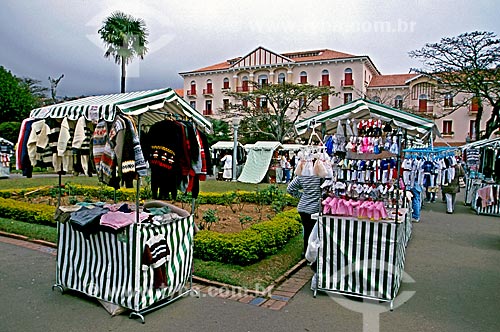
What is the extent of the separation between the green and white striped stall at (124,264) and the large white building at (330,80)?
1636 inches

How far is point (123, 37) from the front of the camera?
29.2 m

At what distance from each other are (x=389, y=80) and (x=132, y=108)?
4904cm

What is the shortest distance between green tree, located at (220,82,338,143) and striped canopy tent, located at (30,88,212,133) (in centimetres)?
3193

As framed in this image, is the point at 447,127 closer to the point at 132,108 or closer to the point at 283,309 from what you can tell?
the point at 283,309

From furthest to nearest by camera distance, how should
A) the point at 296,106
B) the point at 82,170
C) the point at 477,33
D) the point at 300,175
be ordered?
the point at 296,106
the point at 477,33
the point at 300,175
the point at 82,170

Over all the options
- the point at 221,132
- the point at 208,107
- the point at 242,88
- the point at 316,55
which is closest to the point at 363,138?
the point at 221,132

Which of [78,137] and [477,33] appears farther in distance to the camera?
[477,33]

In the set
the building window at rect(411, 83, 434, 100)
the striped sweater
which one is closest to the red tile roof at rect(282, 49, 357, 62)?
the building window at rect(411, 83, 434, 100)

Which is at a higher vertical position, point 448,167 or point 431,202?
point 448,167

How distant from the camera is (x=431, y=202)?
51.3 feet

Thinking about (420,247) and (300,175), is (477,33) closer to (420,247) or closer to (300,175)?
(420,247)

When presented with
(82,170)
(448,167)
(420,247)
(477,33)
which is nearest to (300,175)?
(82,170)

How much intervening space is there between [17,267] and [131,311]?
2816 mm

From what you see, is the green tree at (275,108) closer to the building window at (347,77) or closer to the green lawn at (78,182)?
the building window at (347,77)
